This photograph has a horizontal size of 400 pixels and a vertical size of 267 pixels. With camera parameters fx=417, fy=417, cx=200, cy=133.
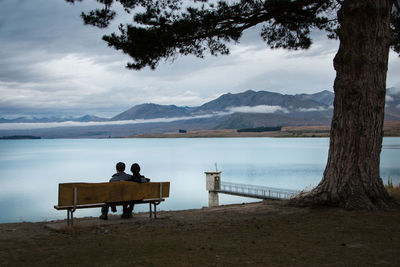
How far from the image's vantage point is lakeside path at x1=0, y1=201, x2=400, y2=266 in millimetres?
5059

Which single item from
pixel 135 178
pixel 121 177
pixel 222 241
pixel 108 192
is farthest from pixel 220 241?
pixel 121 177

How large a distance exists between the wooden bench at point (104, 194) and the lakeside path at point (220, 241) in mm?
411

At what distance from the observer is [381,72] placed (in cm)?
887

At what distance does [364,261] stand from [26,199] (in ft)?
137

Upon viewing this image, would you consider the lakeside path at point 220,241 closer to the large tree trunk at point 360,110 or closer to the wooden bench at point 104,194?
the wooden bench at point 104,194

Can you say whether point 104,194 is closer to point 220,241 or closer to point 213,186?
point 220,241

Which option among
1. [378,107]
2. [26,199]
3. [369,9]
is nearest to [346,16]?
[369,9]

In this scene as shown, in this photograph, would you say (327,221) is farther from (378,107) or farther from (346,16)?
(346,16)

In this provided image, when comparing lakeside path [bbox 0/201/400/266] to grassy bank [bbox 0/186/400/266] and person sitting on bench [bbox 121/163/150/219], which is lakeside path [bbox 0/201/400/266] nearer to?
grassy bank [bbox 0/186/400/266]

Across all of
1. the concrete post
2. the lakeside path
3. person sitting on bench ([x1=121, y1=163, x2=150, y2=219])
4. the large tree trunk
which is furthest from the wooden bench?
the concrete post

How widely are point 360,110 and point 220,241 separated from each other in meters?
4.46

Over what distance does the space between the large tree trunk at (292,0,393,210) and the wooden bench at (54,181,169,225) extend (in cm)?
363

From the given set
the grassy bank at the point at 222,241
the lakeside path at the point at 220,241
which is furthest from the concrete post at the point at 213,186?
the grassy bank at the point at 222,241

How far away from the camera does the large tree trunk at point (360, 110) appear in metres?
8.66
